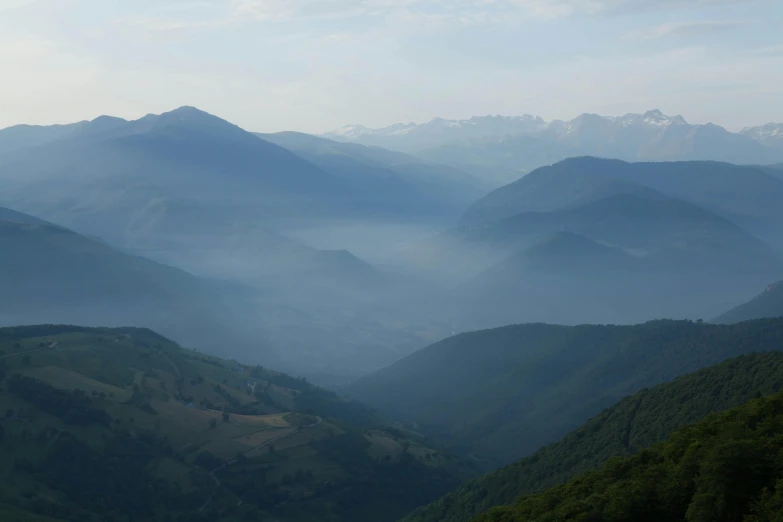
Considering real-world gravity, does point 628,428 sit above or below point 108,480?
above

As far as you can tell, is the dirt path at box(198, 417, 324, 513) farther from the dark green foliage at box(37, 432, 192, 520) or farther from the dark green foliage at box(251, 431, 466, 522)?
the dark green foliage at box(251, 431, 466, 522)

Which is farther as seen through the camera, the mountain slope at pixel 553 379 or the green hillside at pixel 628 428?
the mountain slope at pixel 553 379

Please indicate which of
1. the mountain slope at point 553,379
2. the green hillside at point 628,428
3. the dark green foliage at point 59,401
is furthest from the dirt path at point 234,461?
the mountain slope at point 553,379

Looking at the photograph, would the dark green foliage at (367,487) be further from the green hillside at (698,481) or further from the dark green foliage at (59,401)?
the green hillside at (698,481)

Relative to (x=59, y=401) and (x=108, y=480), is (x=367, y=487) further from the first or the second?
(x=59, y=401)

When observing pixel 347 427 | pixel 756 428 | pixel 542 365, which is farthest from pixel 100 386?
pixel 756 428

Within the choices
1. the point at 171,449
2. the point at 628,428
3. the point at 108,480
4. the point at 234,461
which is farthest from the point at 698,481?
the point at 171,449
